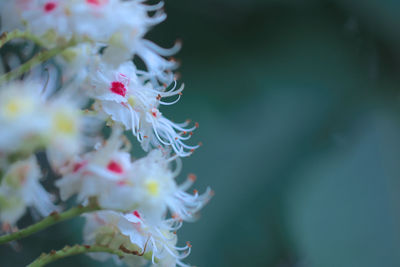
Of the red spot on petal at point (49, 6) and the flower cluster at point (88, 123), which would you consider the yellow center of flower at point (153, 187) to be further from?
the red spot on petal at point (49, 6)

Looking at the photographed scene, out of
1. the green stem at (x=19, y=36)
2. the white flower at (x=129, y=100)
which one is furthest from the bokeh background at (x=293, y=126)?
the green stem at (x=19, y=36)

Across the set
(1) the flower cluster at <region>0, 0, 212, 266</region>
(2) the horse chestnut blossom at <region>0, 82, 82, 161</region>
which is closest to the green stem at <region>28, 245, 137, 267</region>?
(1) the flower cluster at <region>0, 0, 212, 266</region>

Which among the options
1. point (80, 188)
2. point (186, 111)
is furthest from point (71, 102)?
point (186, 111)

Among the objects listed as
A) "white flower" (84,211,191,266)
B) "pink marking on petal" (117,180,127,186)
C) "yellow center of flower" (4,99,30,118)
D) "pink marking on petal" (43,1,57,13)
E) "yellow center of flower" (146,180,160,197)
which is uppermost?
"pink marking on petal" (43,1,57,13)

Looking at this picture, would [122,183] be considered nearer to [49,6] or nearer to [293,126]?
[49,6]

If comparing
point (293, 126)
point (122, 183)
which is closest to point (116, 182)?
point (122, 183)

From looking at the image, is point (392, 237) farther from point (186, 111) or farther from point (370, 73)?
point (186, 111)

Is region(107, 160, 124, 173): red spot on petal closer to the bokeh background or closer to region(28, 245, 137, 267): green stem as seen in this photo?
region(28, 245, 137, 267): green stem
